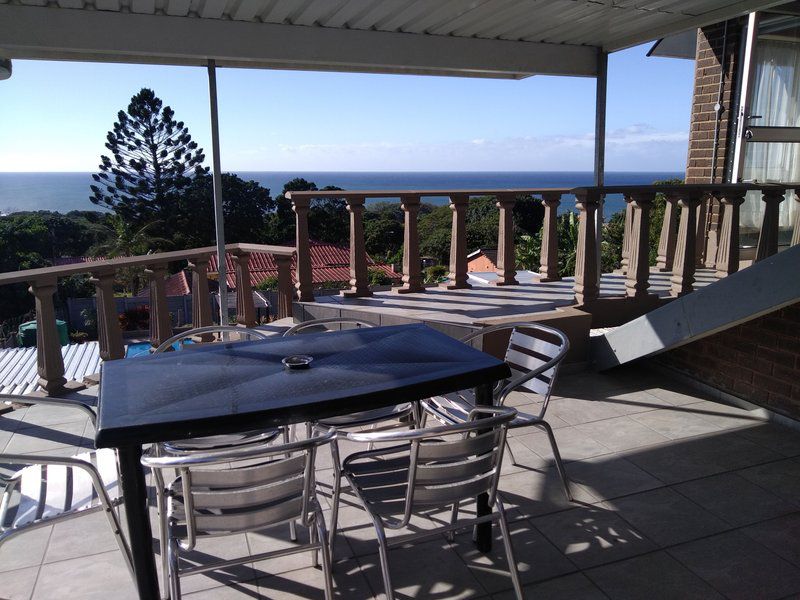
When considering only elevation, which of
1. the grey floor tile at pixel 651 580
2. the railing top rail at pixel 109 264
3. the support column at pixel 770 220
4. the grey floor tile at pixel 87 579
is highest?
the support column at pixel 770 220

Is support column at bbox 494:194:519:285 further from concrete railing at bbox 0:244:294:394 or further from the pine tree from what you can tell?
the pine tree

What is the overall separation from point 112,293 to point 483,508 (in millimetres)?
3121

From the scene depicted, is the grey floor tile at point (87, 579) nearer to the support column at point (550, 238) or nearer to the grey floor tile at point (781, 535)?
the grey floor tile at point (781, 535)

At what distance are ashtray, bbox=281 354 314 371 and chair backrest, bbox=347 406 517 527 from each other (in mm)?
455

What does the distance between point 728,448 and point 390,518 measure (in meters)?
2.25

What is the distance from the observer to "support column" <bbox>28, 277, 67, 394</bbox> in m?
3.86

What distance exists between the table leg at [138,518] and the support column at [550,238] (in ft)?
14.5

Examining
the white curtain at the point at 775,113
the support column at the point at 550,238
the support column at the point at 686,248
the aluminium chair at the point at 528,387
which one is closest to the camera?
the aluminium chair at the point at 528,387

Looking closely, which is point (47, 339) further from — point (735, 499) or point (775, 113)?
point (775, 113)

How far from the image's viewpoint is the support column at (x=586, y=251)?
452 cm

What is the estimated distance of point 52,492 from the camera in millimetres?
2168

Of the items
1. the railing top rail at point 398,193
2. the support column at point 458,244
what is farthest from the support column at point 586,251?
the support column at point 458,244

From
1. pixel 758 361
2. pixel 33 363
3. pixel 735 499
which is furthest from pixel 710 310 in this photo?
pixel 33 363

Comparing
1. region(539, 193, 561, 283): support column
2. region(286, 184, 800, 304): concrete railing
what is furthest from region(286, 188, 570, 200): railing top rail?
region(539, 193, 561, 283): support column
